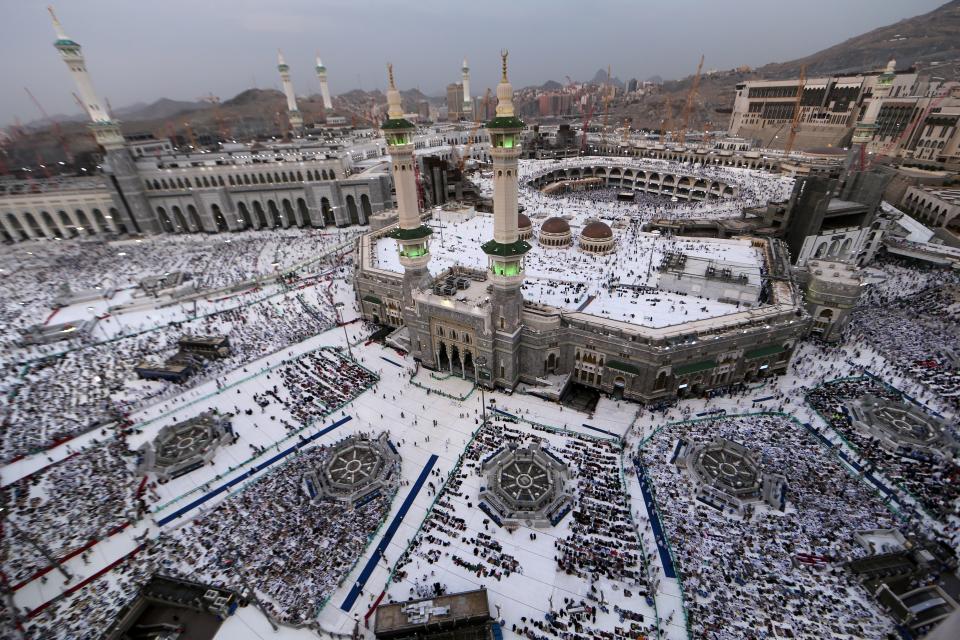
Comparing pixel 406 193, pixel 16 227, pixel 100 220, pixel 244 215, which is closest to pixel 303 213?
pixel 244 215

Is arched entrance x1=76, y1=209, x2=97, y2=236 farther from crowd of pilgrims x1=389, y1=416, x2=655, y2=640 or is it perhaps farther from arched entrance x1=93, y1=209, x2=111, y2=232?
crowd of pilgrims x1=389, y1=416, x2=655, y2=640

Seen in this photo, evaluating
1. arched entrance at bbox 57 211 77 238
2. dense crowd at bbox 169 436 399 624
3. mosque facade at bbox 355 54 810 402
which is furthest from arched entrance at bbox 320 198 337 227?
dense crowd at bbox 169 436 399 624

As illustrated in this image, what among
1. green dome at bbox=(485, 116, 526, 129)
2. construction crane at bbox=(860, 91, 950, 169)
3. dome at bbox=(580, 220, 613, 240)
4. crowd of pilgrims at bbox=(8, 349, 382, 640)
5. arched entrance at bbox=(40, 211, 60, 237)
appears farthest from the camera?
construction crane at bbox=(860, 91, 950, 169)

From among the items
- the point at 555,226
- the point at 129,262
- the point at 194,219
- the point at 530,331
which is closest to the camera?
the point at 530,331

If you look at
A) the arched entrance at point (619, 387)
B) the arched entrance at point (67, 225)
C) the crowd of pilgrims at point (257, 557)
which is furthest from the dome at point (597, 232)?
the arched entrance at point (67, 225)

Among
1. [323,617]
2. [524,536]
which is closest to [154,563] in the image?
[323,617]

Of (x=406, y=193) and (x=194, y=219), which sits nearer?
(x=406, y=193)

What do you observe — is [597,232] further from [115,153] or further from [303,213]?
[115,153]
